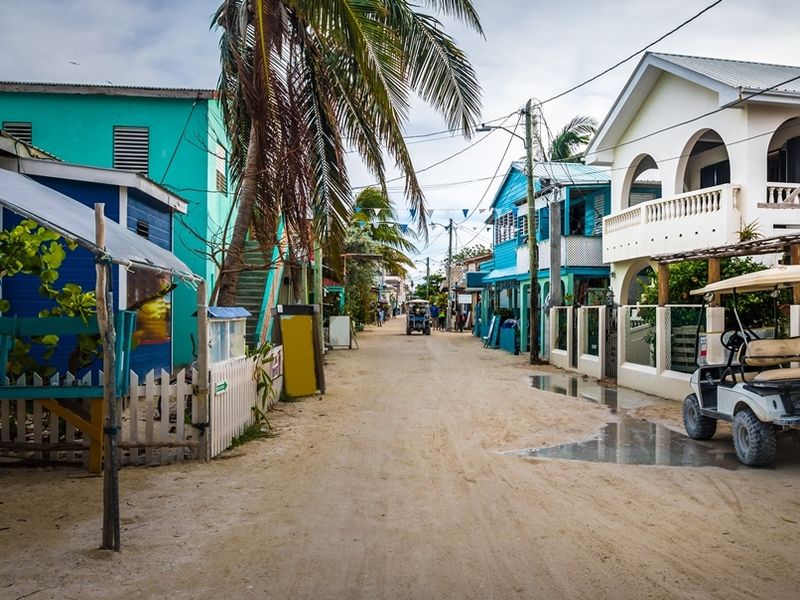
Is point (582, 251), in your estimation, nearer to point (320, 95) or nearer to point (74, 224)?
point (320, 95)

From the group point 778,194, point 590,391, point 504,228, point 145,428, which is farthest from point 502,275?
point 145,428

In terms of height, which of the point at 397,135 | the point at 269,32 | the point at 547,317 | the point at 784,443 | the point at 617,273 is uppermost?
the point at 269,32

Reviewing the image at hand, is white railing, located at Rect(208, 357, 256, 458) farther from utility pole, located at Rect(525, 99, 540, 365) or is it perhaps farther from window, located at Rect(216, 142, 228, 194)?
utility pole, located at Rect(525, 99, 540, 365)

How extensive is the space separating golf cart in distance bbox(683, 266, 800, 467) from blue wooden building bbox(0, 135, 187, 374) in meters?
7.88

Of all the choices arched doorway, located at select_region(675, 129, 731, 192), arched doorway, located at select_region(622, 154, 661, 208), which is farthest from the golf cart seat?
arched doorway, located at select_region(622, 154, 661, 208)

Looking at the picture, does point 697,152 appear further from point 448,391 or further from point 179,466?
point 179,466

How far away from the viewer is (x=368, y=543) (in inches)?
192

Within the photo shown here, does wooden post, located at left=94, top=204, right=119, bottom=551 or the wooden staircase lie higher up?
the wooden staircase

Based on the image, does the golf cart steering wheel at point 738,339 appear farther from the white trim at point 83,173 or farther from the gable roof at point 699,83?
the white trim at point 83,173

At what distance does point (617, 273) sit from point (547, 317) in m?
2.57

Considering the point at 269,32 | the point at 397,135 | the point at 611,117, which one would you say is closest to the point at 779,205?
the point at 611,117

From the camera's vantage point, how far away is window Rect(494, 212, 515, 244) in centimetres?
2958

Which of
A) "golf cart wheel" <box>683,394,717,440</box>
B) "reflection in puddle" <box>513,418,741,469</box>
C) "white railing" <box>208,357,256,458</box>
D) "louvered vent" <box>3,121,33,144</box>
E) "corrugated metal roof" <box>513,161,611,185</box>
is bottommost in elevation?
"reflection in puddle" <box>513,418,741,469</box>

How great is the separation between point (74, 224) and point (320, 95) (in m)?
Result: 6.14
